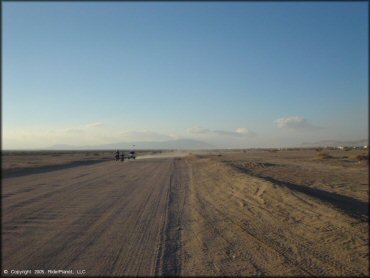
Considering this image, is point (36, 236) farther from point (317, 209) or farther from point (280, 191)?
point (280, 191)

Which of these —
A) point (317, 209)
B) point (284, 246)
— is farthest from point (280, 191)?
point (284, 246)

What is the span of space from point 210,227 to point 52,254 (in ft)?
13.9

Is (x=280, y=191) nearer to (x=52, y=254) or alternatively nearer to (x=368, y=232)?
(x=368, y=232)

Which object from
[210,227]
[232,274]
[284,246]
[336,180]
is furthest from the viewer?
[336,180]

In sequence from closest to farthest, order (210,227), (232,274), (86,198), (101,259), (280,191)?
(232,274) < (101,259) < (210,227) < (280,191) < (86,198)

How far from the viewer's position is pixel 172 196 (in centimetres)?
1664

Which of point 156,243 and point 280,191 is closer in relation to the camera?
point 156,243

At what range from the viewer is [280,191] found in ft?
48.8

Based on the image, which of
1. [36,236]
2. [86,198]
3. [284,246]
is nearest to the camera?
[284,246]

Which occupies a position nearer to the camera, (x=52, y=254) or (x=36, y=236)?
(x=52, y=254)

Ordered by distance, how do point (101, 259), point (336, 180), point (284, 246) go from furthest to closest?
point (336, 180) < point (284, 246) < point (101, 259)

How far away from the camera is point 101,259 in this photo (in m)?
7.45

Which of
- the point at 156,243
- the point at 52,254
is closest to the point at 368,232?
the point at 156,243

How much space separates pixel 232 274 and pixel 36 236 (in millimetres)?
5098
